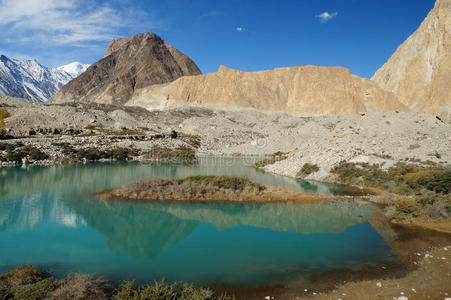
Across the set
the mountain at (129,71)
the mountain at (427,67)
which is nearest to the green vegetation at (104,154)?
the mountain at (427,67)

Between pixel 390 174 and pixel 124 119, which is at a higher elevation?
pixel 124 119

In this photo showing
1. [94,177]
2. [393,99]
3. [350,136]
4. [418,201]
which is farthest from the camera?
[393,99]

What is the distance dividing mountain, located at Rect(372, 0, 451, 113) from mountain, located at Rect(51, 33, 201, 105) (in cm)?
9083

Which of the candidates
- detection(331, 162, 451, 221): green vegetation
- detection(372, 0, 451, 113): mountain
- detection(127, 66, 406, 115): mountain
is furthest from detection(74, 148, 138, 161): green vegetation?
detection(372, 0, 451, 113): mountain

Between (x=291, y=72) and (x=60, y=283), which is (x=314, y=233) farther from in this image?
(x=291, y=72)

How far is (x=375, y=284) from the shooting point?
760cm

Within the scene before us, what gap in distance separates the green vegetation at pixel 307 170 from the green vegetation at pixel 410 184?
1.61m

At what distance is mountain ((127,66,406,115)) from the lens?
9050 centimetres

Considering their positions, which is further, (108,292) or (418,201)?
(418,201)

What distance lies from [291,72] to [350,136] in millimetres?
75306

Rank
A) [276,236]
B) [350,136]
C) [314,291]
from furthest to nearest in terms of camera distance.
A: 1. [350,136]
2. [276,236]
3. [314,291]

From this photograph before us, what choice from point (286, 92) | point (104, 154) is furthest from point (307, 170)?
point (286, 92)

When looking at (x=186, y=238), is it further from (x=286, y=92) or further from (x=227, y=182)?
(x=286, y=92)

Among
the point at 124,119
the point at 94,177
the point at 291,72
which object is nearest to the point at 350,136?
the point at 94,177
